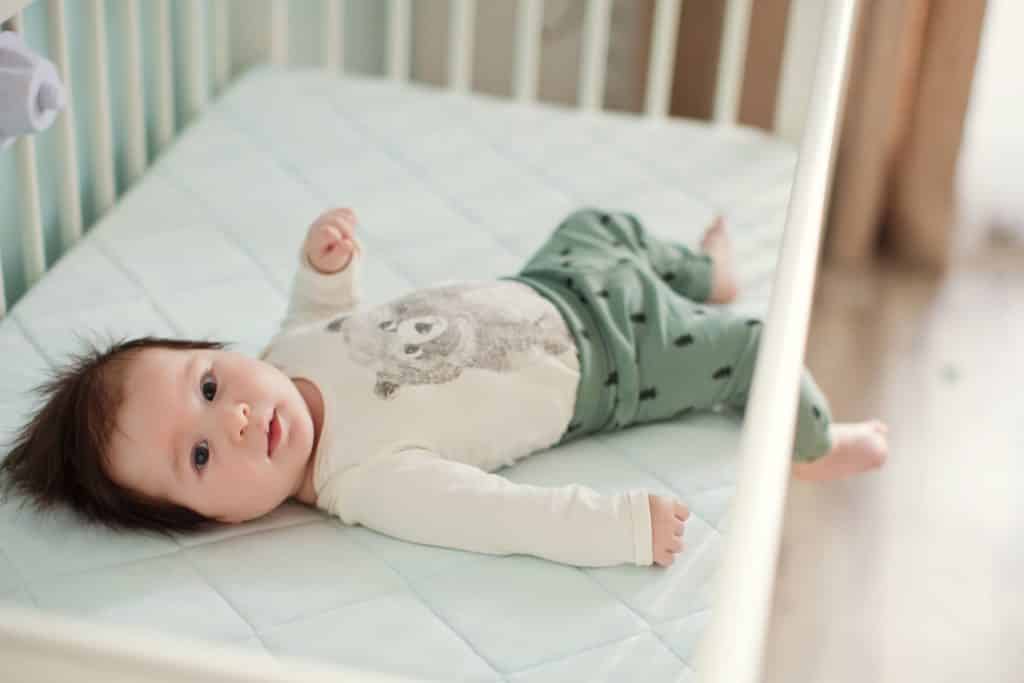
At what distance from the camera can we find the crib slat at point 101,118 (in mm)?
1487

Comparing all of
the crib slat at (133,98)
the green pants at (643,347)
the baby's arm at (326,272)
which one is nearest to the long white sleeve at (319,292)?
the baby's arm at (326,272)

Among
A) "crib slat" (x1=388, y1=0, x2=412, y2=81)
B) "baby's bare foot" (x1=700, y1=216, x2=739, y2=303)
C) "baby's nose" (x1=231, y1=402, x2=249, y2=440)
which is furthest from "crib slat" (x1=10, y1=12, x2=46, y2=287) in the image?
"baby's bare foot" (x1=700, y1=216, x2=739, y2=303)

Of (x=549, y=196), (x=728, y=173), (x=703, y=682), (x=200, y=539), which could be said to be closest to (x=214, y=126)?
(x=549, y=196)

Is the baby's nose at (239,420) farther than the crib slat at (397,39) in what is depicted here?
No

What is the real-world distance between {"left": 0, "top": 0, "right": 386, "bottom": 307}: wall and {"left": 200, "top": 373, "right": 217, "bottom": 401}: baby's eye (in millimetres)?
371

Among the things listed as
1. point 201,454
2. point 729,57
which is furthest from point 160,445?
point 729,57

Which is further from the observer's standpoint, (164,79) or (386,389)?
(164,79)

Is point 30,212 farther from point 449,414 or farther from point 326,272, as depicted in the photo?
point 449,414

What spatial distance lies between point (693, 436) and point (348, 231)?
364 mm

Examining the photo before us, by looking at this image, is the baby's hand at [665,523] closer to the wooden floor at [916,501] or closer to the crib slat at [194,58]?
the wooden floor at [916,501]

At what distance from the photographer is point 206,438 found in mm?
1102

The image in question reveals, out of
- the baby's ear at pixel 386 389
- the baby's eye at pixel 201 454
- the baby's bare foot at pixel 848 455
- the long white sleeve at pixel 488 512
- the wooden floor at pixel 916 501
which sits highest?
the baby's ear at pixel 386 389

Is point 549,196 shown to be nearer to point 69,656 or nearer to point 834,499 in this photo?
point 834,499

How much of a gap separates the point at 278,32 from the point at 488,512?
0.97 m
